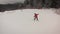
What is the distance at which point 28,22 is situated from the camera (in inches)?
43.6

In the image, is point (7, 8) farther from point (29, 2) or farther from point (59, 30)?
point (59, 30)

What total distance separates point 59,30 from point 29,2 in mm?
394

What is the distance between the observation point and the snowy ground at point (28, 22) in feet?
3.55

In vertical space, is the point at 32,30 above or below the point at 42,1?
below

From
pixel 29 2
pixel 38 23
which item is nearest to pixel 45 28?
pixel 38 23

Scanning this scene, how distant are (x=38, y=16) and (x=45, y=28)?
0.44 feet

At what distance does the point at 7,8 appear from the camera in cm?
107

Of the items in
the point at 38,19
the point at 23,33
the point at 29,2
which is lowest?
the point at 23,33

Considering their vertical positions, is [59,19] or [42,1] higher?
[42,1]

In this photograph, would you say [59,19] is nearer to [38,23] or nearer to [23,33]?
[38,23]

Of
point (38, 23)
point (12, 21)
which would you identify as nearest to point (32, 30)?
point (38, 23)

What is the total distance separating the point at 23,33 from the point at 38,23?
0.55ft

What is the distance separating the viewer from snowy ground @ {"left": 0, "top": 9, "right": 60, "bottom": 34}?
108cm

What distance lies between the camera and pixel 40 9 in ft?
3.57
